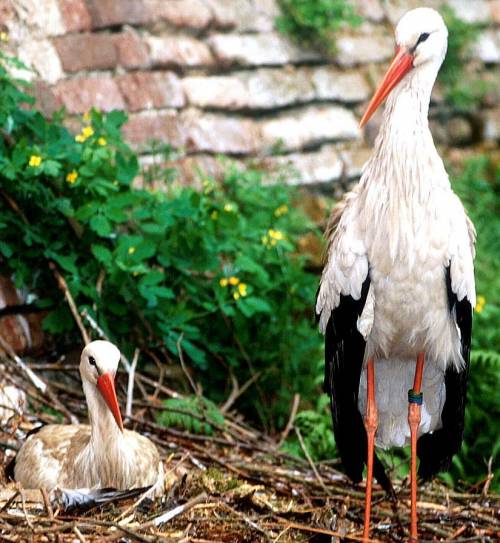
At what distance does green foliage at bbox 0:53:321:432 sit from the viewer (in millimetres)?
5027

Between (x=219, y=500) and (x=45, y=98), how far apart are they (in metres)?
2.18

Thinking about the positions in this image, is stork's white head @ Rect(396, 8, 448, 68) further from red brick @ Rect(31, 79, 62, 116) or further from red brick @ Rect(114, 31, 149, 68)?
red brick @ Rect(114, 31, 149, 68)

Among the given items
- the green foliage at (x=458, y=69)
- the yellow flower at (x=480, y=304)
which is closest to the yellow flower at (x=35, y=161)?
the yellow flower at (x=480, y=304)

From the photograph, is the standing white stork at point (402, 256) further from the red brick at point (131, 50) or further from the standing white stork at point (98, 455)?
the red brick at point (131, 50)

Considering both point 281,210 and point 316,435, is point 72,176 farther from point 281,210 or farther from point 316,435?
point 316,435

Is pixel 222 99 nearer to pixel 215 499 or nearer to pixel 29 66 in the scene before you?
pixel 29 66

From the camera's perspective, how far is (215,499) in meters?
4.05

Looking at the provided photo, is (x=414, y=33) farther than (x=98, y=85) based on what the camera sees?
No

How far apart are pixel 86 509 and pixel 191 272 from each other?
1.75 metres

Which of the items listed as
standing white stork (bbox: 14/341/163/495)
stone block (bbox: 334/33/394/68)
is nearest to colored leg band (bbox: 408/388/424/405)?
standing white stork (bbox: 14/341/163/495)

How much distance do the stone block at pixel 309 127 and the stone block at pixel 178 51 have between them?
478mm

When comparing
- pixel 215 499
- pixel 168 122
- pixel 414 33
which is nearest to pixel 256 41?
pixel 168 122

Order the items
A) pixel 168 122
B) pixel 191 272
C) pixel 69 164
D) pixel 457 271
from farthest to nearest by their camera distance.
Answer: pixel 168 122
pixel 191 272
pixel 69 164
pixel 457 271

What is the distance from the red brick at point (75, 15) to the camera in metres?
5.63
